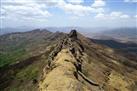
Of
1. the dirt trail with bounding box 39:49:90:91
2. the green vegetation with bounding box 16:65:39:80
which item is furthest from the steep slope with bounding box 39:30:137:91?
the green vegetation with bounding box 16:65:39:80

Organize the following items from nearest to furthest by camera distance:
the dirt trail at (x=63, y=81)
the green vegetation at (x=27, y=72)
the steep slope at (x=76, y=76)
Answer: the dirt trail at (x=63, y=81) < the steep slope at (x=76, y=76) < the green vegetation at (x=27, y=72)


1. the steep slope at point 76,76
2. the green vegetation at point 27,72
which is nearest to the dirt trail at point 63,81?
the steep slope at point 76,76

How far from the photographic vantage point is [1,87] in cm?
12406

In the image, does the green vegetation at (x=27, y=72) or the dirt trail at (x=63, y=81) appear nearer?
the dirt trail at (x=63, y=81)

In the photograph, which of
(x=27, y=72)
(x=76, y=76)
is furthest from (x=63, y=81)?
(x=27, y=72)

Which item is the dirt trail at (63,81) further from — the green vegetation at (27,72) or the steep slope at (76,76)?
the green vegetation at (27,72)

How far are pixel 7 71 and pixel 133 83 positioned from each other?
8539 centimetres

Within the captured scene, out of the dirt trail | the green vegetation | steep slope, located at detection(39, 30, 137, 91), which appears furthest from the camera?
the green vegetation

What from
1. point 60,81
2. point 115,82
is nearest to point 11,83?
point 115,82

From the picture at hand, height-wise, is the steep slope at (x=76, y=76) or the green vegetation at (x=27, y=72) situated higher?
the steep slope at (x=76, y=76)

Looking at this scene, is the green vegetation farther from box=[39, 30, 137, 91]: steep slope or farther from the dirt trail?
the dirt trail

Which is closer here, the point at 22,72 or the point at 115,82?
the point at 115,82

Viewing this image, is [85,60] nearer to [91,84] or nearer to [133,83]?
[133,83]

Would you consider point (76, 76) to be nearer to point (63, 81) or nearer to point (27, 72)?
point (63, 81)
